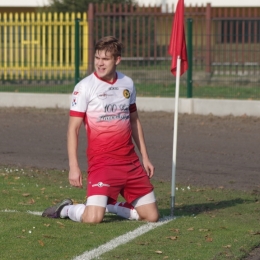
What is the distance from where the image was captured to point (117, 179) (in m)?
7.59

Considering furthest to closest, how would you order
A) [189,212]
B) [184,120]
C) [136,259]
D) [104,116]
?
1. [184,120]
2. [189,212]
3. [104,116]
4. [136,259]

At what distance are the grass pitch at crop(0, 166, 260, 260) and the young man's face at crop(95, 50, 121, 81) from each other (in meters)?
1.40

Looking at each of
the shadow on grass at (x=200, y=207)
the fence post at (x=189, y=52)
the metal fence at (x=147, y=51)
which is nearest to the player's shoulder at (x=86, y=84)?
the shadow on grass at (x=200, y=207)

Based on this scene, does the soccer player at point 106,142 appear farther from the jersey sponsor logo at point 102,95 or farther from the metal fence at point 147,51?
the metal fence at point 147,51

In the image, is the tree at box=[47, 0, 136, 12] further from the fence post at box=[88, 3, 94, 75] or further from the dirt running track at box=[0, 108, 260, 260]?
the dirt running track at box=[0, 108, 260, 260]

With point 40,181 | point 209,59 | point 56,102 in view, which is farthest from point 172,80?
point 40,181

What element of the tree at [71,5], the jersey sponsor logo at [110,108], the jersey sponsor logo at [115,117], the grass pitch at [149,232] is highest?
the tree at [71,5]

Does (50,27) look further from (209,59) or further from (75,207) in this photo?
(75,207)

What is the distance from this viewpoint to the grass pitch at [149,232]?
654 cm

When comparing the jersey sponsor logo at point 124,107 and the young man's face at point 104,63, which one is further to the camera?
the jersey sponsor logo at point 124,107

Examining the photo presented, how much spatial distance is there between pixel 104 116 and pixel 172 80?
1108cm

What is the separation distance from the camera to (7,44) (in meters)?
20.0

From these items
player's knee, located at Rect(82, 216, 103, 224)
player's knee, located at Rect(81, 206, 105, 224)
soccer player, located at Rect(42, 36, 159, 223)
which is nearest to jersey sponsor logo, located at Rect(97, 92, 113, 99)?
soccer player, located at Rect(42, 36, 159, 223)

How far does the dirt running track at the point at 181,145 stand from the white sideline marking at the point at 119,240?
2.62 m
